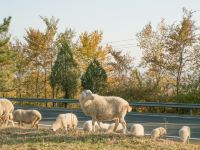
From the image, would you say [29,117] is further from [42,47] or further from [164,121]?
[42,47]

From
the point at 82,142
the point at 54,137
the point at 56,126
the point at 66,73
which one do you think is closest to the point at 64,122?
the point at 56,126

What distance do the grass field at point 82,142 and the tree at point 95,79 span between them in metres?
25.6

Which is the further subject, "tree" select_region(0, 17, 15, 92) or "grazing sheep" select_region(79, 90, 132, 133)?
"tree" select_region(0, 17, 15, 92)

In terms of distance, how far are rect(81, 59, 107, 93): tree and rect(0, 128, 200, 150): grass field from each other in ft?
84.0

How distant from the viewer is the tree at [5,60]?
5119cm

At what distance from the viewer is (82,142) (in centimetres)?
1191

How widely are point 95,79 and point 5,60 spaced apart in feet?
51.1

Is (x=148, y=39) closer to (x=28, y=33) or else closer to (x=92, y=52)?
(x=92, y=52)

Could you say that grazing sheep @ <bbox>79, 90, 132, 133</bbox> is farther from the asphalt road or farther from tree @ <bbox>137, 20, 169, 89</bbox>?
tree @ <bbox>137, 20, 169, 89</bbox>

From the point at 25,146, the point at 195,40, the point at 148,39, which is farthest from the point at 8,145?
the point at 148,39

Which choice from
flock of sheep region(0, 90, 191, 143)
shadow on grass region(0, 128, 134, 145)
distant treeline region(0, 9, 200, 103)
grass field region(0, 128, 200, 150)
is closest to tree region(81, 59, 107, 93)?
distant treeline region(0, 9, 200, 103)

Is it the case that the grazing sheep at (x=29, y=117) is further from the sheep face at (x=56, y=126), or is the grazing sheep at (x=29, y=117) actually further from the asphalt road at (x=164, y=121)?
the asphalt road at (x=164, y=121)

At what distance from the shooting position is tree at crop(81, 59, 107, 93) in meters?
38.9

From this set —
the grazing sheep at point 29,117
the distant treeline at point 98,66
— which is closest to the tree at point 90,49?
the distant treeline at point 98,66
